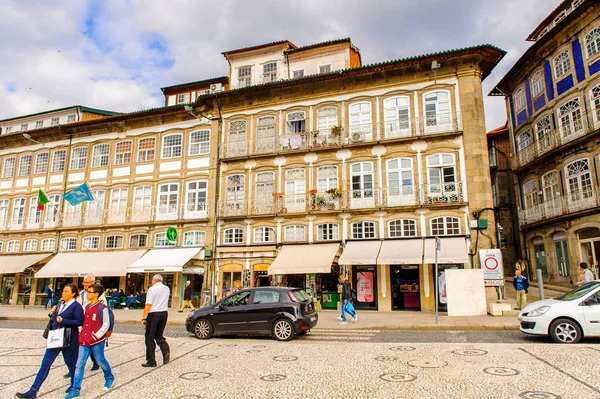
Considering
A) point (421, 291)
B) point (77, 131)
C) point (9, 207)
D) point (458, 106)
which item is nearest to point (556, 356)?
point (421, 291)

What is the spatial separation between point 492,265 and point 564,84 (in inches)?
513

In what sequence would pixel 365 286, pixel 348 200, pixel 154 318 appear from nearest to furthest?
pixel 154 318 < pixel 365 286 < pixel 348 200

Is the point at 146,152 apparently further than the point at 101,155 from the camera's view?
No

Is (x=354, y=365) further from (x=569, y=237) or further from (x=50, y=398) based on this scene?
(x=569, y=237)

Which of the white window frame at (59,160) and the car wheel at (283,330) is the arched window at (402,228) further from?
the white window frame at (59,160)

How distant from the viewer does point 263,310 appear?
11.9m

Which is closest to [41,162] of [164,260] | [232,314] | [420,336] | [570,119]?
[164,260]

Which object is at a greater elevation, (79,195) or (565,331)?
(79,195)

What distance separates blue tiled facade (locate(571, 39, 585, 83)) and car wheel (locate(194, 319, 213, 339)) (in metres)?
22.2

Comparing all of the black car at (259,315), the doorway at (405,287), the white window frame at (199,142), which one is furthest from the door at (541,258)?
the white window frame at (199,142)

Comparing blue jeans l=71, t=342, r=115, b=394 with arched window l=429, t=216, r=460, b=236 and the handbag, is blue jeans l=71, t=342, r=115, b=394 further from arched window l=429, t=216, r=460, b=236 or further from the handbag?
arched window l=429, t=216, r=460, b=236

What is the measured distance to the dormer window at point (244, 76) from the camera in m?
26.1

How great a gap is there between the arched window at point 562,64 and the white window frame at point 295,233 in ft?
54.9

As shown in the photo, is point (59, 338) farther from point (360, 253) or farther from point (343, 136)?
point (343, 136)
